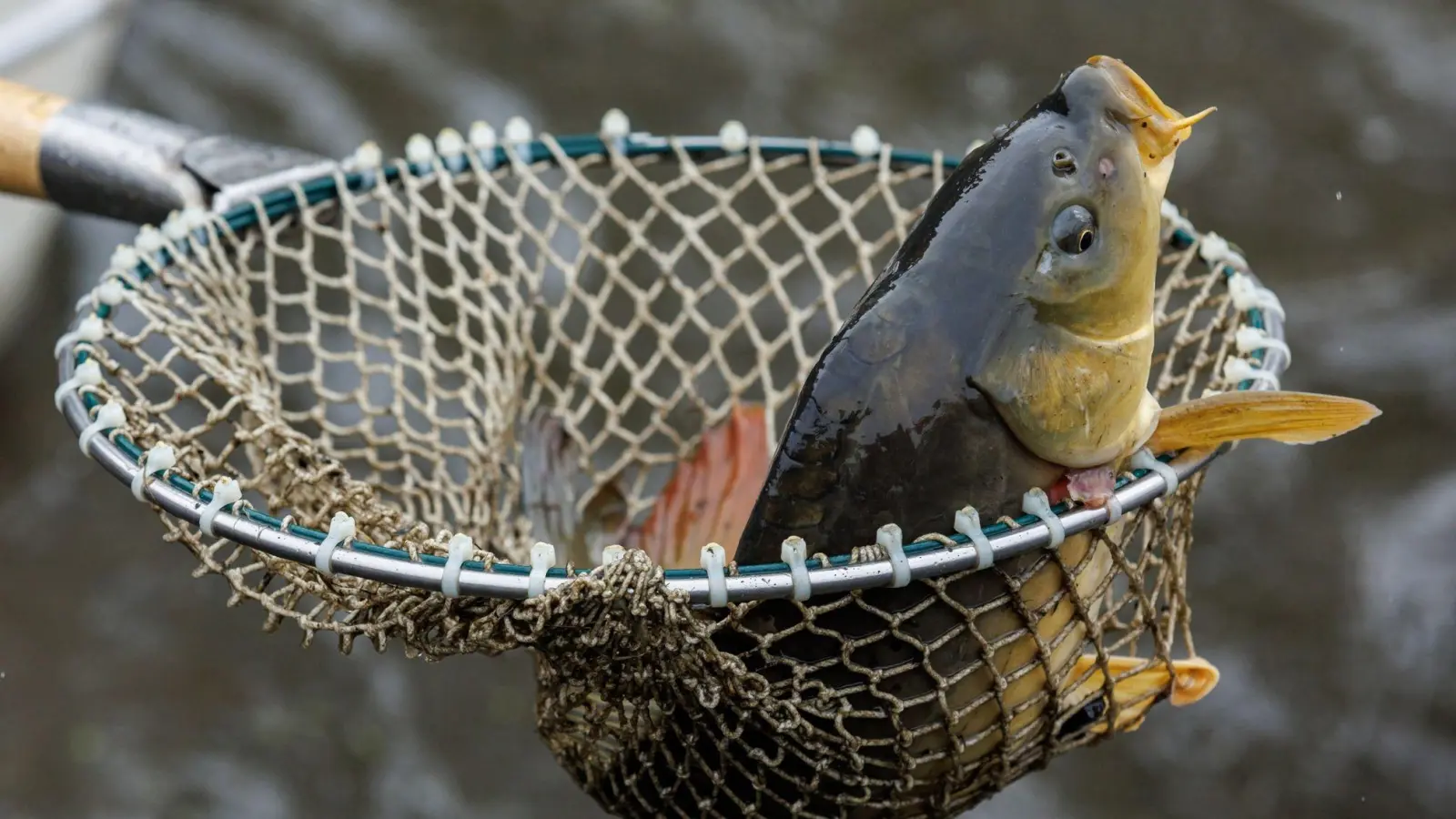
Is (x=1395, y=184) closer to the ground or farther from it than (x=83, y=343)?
farther from it

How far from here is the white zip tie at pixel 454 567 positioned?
1.31m

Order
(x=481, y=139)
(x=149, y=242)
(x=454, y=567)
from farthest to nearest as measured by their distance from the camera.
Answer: (x=481, y=139) → (x=149, y=242) → (x=454, y=567)

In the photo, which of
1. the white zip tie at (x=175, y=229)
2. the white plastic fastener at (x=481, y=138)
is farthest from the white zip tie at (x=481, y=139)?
the white zip tie at (x=175, y=229)

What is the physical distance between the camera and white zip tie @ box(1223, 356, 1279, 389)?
1.67 metres

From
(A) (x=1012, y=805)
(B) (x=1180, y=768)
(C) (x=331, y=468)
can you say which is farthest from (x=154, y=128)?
(B) (x=1180, y=768)

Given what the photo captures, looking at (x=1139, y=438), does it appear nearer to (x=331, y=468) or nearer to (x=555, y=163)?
(x=331, y=468)

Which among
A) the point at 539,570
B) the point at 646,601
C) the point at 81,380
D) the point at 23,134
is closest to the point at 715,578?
the point at 646,601

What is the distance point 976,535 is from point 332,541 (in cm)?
66

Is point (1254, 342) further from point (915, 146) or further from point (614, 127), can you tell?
point (915, 146)

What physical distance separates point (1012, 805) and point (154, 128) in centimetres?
229

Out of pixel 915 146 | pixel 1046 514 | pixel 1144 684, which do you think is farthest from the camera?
pixel 915 146

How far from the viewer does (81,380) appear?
1.60m

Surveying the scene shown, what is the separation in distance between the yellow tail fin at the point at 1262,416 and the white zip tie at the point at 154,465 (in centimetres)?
111

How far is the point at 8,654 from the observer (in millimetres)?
3238
